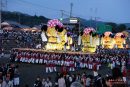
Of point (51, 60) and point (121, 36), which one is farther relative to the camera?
point (121, 36)

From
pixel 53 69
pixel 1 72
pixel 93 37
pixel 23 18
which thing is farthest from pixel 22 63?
pixel 23 18

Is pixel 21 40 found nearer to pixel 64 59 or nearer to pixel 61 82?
pixel 64 59

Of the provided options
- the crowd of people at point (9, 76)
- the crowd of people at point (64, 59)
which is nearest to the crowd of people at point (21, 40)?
the crowd of people at point (64, 59)

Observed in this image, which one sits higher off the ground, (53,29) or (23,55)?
(53,29)

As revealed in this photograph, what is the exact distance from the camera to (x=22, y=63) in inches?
1571

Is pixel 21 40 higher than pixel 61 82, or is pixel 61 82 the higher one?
pixel 21 40

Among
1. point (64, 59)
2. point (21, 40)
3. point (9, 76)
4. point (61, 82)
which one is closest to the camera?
point (61, 82)

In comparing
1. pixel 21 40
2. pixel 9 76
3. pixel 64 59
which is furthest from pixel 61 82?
A: pixel 21 40

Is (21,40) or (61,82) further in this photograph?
(21,40)

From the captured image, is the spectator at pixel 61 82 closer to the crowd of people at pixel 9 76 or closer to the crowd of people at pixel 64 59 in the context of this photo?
the crowd of people at pixel 9 76

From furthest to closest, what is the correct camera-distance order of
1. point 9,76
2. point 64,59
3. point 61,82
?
point 64,59, point 9,76, point 61,82

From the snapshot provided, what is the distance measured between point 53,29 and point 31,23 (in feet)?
340

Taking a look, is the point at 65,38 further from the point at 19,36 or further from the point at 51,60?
the point at 19,36

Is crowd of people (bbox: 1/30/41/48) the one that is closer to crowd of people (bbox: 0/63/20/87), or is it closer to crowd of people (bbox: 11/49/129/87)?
crowd of people (bbox: 11/49/129/87)
